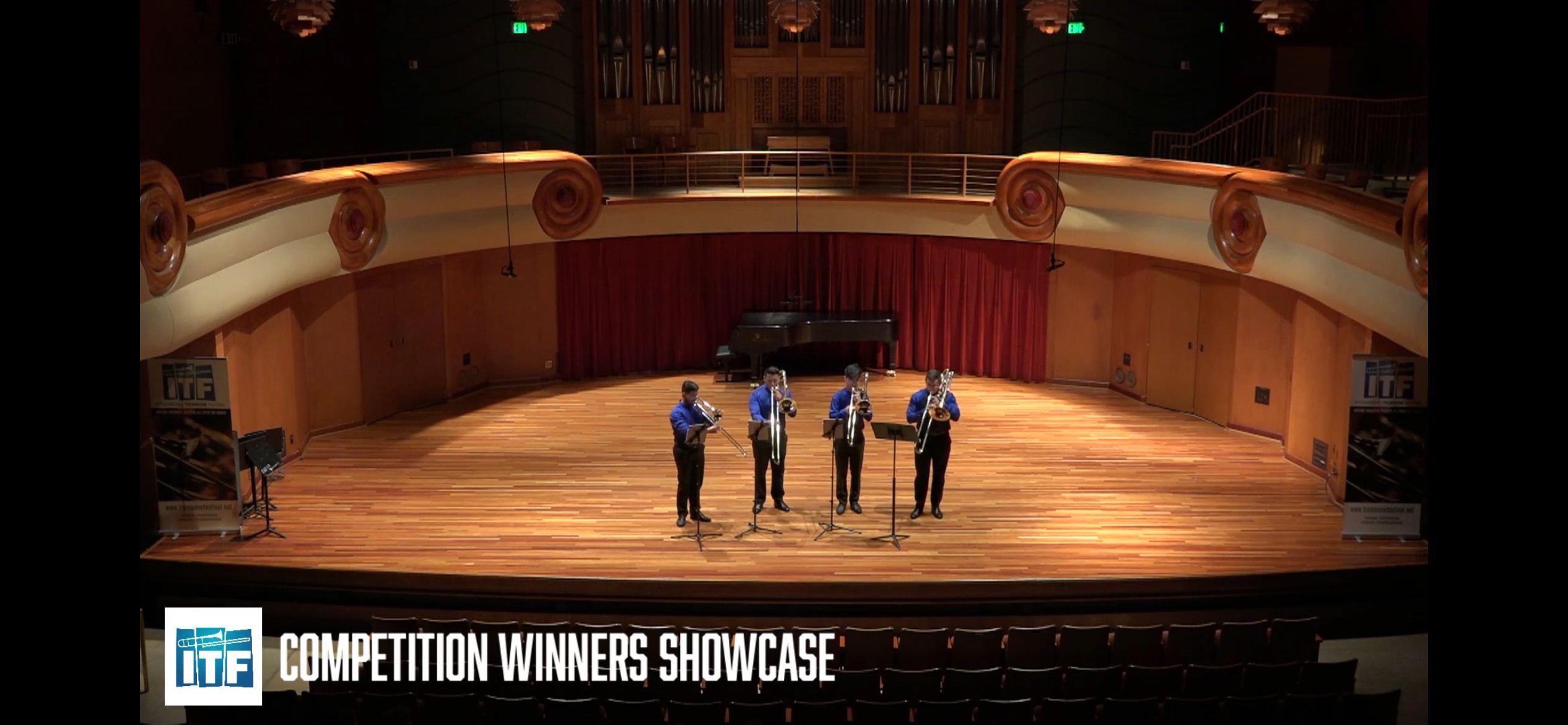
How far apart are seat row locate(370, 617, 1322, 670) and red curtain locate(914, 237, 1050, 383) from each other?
7.01 m

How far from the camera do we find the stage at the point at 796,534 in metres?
9.26

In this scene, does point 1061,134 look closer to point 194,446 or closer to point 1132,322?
point 1132,322

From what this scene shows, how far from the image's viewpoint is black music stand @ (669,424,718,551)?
381 inches

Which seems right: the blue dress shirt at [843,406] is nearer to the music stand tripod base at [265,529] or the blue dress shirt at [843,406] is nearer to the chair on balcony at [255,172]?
the music stand tripod base at [265,529]

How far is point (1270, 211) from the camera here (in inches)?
458

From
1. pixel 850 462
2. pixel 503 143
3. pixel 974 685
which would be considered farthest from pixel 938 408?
pixel 503 143

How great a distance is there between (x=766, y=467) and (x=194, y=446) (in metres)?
4.20

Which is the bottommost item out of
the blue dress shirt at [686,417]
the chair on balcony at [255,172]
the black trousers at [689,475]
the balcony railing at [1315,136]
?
the black trousers at [689,475]

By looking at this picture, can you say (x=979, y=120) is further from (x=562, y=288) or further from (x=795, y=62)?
(x=562, y=288)

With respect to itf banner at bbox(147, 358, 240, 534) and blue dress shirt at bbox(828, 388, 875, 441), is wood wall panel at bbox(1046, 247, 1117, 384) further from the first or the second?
itf banner at bbox(147, 358, 240, 534)

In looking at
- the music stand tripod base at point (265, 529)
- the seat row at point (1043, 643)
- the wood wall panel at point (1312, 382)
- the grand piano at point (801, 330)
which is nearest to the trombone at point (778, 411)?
the seat row at point (1043, 643)

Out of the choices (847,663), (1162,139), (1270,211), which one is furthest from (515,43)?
(847,663)

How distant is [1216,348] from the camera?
44.1 feet

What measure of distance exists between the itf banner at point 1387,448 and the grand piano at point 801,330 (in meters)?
6.19
